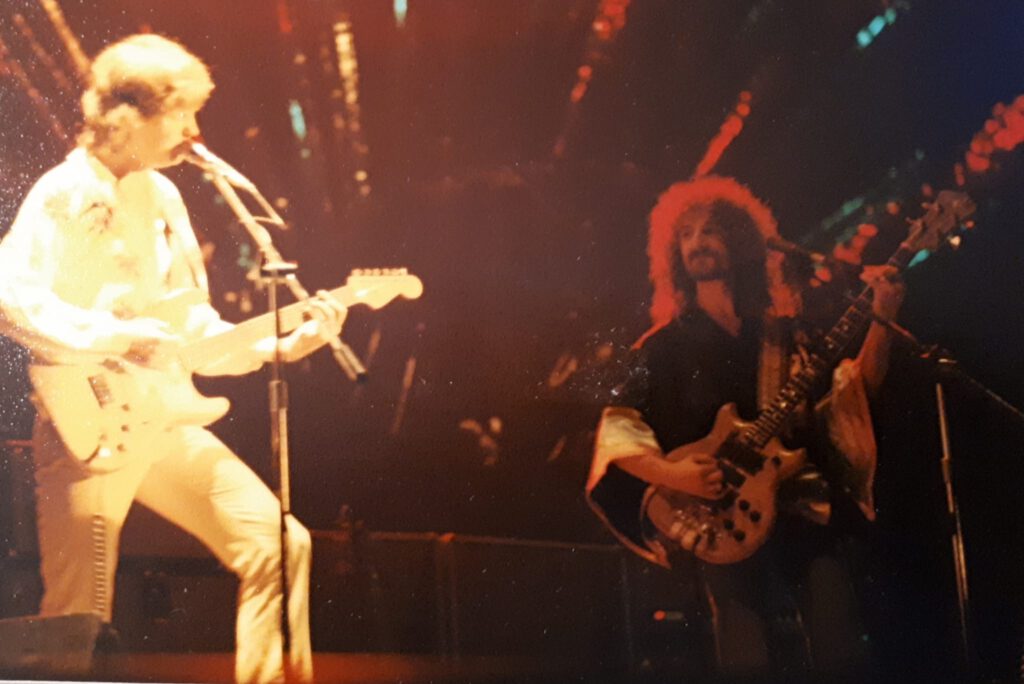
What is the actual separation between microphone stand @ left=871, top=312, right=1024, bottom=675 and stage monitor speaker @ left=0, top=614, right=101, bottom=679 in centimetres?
218

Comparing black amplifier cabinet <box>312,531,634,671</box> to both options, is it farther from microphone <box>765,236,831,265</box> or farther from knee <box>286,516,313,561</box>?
microphone <box>765,236,831,265</box>

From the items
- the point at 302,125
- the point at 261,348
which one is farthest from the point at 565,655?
the point at 302,125

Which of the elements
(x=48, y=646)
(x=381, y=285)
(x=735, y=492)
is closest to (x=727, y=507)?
(x=735, y=492)

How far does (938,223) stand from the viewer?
2.62m

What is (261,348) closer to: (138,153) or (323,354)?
(323,354)

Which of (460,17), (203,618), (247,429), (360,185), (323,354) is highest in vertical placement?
(460,17)

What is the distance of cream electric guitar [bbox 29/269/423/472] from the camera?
8.08 feet

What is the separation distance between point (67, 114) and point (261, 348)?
0.79m

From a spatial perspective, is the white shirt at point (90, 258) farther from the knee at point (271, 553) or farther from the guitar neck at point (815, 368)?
the guitar neck at point (815, 368)

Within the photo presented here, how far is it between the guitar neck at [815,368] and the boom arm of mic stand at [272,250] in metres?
1.03

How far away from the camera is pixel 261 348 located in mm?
2504

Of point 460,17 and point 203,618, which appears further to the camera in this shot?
point 460,17

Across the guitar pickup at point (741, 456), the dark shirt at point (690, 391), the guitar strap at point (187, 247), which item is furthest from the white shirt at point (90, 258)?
the guitar pickup at point (741, 456)

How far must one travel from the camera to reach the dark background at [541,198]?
2.52 meters
